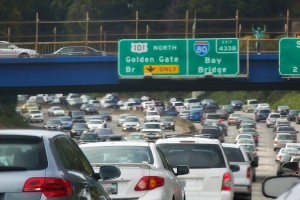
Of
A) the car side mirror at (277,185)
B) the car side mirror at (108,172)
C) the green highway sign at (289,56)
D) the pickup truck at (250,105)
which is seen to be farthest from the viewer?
the pickup truck at (250,105)

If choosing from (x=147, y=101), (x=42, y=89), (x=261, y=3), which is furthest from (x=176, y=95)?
(x=42, y=89)

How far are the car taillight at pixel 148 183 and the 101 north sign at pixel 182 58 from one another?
29289 mm

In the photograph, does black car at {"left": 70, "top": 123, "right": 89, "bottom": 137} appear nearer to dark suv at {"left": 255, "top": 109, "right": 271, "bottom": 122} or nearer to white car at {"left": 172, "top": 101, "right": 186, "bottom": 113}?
dark suv at {"left": 255, "top": 109, "right": 271, "bottom": 122}

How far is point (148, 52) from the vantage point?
A: 44.8 m

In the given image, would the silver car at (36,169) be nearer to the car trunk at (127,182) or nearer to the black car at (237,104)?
the car trunk at (127,182)

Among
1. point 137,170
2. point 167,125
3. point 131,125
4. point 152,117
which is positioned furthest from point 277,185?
point 152,117

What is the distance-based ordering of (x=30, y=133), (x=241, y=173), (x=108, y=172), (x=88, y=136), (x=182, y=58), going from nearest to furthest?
1. (x=30, y=133)
2. (x=108, y=172)
3. (x=241, y=173)
4. (x=182, y=58)
5. (x=88, y=136)

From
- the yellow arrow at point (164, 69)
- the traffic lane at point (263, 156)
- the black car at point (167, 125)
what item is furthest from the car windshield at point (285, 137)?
the yellow arrow at point (164, 69)

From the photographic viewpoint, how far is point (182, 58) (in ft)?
146

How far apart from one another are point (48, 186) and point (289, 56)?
114 feet

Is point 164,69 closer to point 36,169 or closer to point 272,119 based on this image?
Answer: point 36,169

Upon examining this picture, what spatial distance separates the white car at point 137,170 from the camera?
14.8 metres

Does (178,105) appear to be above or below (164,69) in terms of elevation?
below

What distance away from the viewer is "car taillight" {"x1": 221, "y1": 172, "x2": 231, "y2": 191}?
1915 cm
